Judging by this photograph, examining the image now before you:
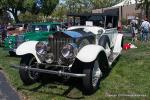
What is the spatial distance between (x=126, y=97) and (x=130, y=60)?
199 inches

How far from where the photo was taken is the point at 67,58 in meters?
9.23

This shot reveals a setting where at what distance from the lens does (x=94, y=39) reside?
10852mm

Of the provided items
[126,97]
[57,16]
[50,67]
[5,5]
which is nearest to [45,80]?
[50,67]

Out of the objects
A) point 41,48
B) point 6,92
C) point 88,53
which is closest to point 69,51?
point 88,53

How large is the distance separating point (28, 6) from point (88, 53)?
3961cm

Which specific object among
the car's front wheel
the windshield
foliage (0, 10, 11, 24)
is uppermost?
the windshield

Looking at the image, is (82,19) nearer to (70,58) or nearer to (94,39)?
(94,39)

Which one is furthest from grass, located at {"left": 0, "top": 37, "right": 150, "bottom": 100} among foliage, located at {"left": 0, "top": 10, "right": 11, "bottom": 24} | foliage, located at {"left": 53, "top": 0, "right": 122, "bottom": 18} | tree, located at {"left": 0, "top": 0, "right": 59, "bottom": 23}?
foliage, located at {"left": 53, "top": 0, "right": 122, "bottom": 18}

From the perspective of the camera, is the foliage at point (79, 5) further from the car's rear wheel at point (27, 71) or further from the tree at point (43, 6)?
the car's rear wheel at point (27, 71)

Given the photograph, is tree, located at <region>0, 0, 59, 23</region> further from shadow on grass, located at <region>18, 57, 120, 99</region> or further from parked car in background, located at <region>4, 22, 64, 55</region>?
shadow on grass, located at <region>18, 57, 120, 99</region>

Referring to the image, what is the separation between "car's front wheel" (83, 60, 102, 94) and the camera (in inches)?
344

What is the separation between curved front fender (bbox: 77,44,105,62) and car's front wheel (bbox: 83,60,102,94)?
180 millimetres

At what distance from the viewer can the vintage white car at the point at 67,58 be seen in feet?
29.2

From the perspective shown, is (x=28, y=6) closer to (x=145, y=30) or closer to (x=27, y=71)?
(x=145, y=30)
